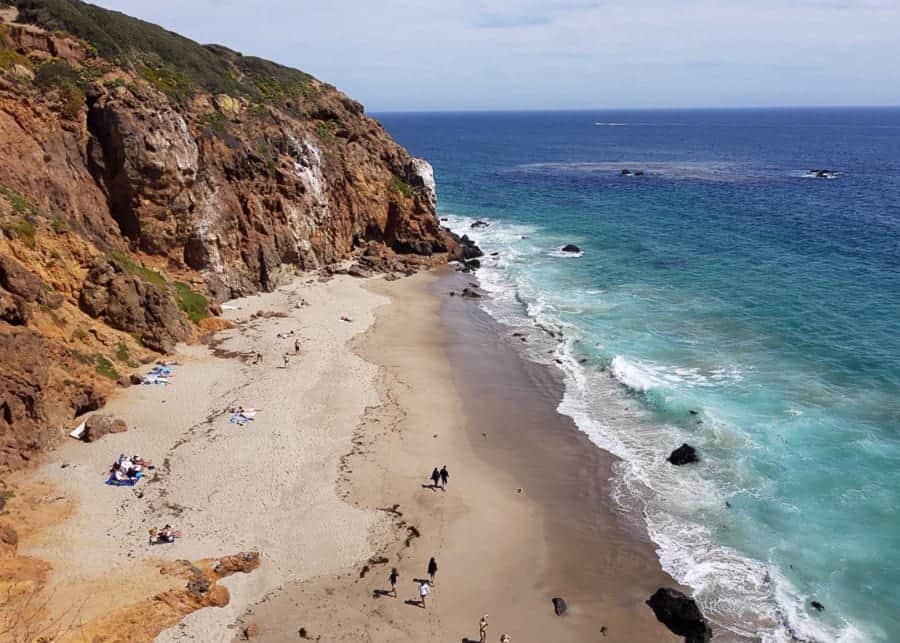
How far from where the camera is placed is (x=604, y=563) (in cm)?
2394

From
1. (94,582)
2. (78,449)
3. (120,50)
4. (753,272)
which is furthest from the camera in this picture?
(753,272)

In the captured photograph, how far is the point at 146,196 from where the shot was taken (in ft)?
140

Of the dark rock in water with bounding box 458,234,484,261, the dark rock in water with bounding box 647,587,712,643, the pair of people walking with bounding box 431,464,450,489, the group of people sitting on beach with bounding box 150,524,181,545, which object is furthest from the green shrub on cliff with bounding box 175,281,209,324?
the dark rock in water with bounding box 647,587,712,643

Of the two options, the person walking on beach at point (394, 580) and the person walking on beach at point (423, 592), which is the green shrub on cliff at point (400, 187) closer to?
the person walking on beach at point (394, 580)

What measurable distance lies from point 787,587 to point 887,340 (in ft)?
82.6

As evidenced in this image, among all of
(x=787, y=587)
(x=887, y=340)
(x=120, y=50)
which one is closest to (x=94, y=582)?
(x=787, y=587)

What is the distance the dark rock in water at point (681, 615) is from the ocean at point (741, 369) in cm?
98

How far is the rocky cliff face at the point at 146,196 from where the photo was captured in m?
30.9

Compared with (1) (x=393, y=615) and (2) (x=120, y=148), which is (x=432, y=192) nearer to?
(2) (x=120, y=148)

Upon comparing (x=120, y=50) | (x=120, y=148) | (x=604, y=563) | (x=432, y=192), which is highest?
(x=120, y=50)

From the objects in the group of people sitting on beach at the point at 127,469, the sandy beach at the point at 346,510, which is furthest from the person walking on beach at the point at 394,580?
the group of people sitting on beach at the point at 127,469

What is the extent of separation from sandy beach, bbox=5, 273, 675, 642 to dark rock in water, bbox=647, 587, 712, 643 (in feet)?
1.61

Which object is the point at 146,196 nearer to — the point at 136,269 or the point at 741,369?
the point at 136,269

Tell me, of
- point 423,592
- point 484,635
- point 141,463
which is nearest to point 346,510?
point 423,592
